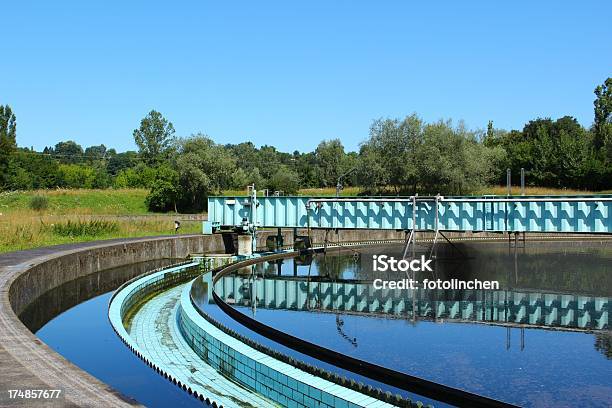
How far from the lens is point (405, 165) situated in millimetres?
53531

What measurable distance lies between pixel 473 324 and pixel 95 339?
962cm

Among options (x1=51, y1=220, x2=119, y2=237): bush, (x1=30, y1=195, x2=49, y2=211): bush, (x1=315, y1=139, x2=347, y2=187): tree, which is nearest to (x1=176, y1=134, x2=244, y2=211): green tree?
(x1=30, y1=195, x2=49, y2=211): bush

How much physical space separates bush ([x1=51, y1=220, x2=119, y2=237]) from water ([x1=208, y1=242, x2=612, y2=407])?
10.9 meters

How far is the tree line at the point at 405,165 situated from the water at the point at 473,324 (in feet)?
84.2

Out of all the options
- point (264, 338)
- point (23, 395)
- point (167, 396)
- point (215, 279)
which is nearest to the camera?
point (23, 395)

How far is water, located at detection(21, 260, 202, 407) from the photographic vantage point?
11.2 metres

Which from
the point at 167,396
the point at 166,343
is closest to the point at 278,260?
the point at 166,343

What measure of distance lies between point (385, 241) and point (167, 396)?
109 ft

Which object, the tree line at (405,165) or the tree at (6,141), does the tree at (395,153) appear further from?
the tree at (6,141)

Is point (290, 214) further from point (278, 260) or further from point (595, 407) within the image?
point (595, 407)

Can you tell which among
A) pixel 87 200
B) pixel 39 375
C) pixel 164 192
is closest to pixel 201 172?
pixel 164 192

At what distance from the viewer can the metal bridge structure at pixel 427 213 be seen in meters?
24.3

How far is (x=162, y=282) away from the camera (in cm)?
2327

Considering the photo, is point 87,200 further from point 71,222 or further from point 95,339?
point 95,339
